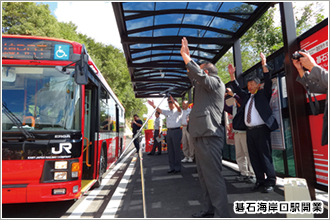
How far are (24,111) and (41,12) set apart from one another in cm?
2459

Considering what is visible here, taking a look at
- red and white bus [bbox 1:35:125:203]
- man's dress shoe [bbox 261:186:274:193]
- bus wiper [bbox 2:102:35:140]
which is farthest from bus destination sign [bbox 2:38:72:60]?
man's dress shoe [bbox 261:186:274:193]

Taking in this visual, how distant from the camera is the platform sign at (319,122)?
350 cm

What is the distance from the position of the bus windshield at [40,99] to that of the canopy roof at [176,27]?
2.76 metres

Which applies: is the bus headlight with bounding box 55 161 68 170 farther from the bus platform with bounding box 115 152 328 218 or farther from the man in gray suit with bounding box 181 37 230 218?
the man in gray suit with bounding box 181 37 230 218

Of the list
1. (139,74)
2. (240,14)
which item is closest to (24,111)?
(240,14)

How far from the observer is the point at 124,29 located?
22.1ft

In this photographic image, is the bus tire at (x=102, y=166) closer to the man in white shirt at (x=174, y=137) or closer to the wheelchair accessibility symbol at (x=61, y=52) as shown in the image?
the man in white shirt at (x=174, y=137)

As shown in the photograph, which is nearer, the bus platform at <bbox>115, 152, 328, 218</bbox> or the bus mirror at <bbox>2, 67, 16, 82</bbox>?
the bus platform at <bbox>115, 152, 328, 218</bbox>

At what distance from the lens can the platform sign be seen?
3.50 metres

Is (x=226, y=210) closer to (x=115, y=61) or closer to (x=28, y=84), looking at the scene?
(x=28, y=84)

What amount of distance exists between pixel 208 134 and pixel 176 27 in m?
4.82

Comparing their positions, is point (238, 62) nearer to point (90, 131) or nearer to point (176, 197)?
point (176, 197)

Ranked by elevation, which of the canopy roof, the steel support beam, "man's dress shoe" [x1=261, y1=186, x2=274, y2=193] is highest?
the canopy roof

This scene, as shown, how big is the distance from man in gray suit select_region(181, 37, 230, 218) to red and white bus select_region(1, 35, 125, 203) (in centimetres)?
180
